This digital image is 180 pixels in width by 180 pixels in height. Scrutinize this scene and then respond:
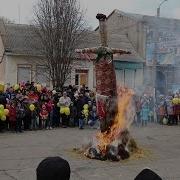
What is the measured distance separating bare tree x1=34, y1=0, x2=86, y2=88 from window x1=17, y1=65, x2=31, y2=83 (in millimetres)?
2984

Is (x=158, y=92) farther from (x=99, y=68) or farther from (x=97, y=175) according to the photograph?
(x=97, y=175)

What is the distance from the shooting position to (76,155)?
1185cm

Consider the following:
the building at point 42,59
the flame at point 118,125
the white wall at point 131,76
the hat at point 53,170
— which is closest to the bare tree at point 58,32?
the building at point 42,59

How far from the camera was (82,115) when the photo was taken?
60.4 feet

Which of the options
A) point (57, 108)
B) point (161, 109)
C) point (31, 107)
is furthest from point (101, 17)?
point (161, 109)

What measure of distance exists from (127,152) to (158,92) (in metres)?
11.7

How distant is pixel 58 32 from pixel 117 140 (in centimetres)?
1588

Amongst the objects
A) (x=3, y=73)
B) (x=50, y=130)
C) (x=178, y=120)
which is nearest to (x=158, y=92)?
(x=178, y=120)

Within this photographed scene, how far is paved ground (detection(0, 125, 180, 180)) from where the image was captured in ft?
32.3

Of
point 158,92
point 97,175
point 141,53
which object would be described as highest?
point 141,53

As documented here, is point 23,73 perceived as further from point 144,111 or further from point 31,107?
point 31,107

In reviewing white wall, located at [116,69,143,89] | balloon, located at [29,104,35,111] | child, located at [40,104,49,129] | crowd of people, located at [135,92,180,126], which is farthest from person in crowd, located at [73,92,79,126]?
white wall, located at [116,69,143,89]

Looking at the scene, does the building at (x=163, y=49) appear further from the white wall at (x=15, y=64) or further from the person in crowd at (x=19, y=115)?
the white wall at (x=15, y=64)

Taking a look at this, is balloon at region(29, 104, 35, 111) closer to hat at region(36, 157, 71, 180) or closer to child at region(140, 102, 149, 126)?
child at region(140, 102, 149, 126)
